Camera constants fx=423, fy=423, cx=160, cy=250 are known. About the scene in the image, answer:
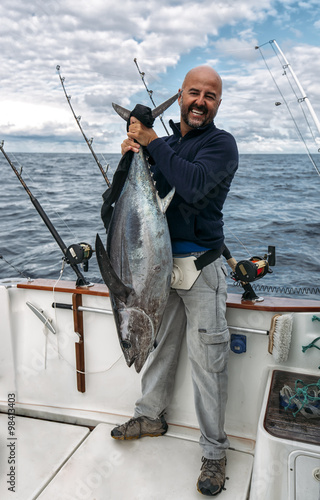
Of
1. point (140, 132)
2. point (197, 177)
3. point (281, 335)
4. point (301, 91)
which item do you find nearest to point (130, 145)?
point (140, 132)

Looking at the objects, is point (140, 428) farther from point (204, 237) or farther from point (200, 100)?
point (200, 100)

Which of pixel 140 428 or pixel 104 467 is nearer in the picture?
pixel 104 467

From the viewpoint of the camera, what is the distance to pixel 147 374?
2.29 metres

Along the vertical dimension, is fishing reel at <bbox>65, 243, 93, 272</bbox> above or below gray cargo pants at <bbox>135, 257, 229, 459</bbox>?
above

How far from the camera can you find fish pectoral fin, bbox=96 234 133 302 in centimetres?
150

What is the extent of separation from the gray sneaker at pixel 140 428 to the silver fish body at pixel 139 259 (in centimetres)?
72

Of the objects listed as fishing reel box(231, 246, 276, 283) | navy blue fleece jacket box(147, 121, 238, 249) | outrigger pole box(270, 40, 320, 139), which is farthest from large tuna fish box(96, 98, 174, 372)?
outrigger pole box(270, 40, 320, 139)

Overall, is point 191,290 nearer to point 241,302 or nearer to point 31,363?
point 241,302

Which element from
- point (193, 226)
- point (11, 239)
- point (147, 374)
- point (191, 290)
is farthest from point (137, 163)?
point (11, 239)

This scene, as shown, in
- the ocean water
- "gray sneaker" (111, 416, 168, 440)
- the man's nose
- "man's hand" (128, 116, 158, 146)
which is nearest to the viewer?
"man's hand" (128, 116, 158, 146)

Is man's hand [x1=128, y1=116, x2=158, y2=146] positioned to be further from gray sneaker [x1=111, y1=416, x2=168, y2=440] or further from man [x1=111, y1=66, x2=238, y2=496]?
gray sneaker [x1=111, y1=416, x2=168, y2=440]

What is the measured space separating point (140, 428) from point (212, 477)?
19.5 inches

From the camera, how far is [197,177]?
5.24 feet

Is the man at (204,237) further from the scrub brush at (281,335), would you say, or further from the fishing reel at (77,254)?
the fishing reel at (77,254)
